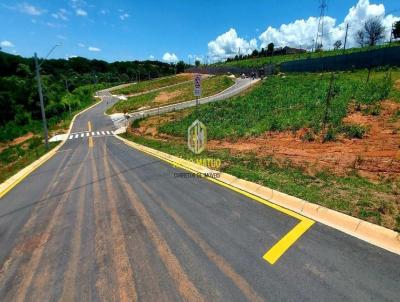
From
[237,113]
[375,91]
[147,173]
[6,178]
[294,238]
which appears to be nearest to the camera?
[294,238]

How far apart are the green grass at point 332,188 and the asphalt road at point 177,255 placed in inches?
52.9

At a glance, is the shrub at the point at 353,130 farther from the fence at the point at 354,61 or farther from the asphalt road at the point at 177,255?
the fence at the point at 354,61

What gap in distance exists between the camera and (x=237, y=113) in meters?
27.5

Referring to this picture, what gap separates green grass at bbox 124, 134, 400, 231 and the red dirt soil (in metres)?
0.78

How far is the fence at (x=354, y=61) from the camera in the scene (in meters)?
32.7

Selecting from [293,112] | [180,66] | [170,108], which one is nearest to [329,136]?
[293,112]

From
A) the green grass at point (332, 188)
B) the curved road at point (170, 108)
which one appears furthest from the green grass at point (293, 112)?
the curved road at point (170, 108)

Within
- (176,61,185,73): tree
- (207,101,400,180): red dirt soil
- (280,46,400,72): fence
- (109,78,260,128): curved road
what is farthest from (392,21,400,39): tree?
(176,61,185,73): tree

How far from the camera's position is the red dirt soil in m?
10.1

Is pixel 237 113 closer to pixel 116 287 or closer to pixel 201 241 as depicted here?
pixel 201 241

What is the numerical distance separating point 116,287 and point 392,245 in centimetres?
556

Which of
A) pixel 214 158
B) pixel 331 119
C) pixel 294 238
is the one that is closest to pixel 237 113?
pixel 331 119

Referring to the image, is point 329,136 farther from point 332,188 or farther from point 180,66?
point 180,66

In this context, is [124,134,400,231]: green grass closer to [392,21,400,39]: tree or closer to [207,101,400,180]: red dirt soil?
[207,101,400,180]: red dirt soil
